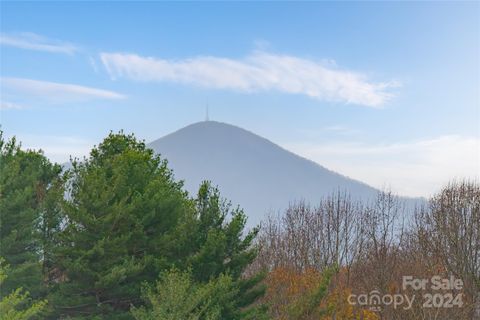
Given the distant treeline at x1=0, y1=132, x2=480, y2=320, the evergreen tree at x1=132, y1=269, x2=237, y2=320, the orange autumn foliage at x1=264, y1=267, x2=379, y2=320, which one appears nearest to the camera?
the evergreen tree at x1=132, y1=269, x2=237, y2=320

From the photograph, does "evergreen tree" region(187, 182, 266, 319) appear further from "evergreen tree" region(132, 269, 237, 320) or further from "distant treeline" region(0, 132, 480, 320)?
"evergreen tree" region(132, 269, 237, 320)

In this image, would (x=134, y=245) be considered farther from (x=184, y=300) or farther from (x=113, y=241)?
(x=184, y=300)

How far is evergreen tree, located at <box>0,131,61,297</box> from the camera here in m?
25.6

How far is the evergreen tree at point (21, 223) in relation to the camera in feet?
83.9

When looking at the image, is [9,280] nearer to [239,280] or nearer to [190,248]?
[190,248]

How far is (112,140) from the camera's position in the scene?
32844 millimetres

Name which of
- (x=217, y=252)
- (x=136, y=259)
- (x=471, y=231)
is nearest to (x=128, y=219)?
(x=136, y=259)

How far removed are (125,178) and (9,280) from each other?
7325 millimetres

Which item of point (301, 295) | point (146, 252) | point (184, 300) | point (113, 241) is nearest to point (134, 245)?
point (146, 252)

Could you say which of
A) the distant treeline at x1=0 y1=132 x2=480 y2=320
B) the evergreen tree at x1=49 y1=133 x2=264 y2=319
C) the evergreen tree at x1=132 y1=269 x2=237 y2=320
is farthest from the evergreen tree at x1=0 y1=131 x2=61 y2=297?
the evergreen tree at x1=132 y1=269 x2=237 y2=320

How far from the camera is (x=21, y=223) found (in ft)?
88.8

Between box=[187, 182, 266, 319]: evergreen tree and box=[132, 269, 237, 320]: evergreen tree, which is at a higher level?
box=[187, 182, 266, 319]: evergreen tree

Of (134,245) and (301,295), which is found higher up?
(134,245)

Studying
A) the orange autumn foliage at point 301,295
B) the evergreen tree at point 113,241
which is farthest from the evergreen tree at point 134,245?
the orange autumn foliage at point 301,295
